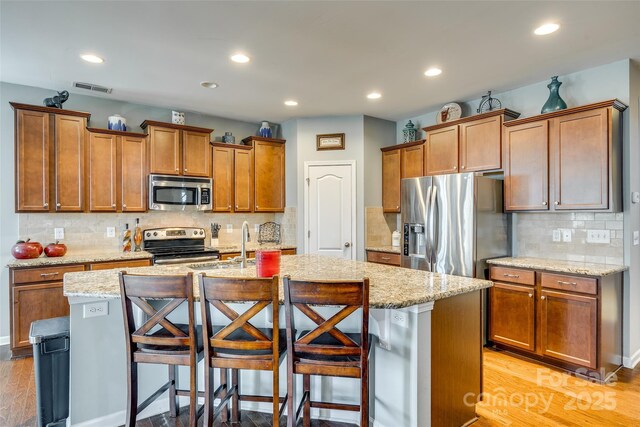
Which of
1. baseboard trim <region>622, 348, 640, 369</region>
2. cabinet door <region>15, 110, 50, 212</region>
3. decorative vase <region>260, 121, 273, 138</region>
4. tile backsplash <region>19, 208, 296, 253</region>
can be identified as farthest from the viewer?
decorative vase <region>260, 121, 273, 138</region>

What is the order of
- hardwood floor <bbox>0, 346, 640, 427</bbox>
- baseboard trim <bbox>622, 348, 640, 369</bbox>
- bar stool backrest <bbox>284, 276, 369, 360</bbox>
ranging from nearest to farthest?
1. bar stool backrest <bbox>284, 276, 369, 360</bbox>
2. hardwood floor <bbox>0, 346, 640, 427</bbox>
3. baseboard trim <bbox>622, 348, 640, 369</bbox>

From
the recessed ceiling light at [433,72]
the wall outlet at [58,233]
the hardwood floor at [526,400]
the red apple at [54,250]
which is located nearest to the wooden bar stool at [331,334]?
the hardwood floor at [526,400]

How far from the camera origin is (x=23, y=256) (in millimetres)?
3479

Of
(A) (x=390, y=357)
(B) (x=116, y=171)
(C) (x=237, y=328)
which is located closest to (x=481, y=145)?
(A) (x=390, y=357)

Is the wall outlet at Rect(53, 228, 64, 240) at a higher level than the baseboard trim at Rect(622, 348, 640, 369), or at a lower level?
higher

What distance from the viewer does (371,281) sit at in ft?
7.39

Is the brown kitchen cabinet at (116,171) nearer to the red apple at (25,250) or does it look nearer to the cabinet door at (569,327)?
the red apple at (25,250)

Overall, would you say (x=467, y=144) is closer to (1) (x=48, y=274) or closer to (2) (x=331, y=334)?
(2) (x=331, y=334)

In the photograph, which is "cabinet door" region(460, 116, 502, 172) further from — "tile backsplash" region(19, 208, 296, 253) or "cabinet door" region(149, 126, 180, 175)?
"cabinet door" region(149, 126, 180, 175)

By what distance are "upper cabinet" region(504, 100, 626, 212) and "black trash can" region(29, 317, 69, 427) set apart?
402 centimetres

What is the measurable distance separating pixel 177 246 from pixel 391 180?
307cm

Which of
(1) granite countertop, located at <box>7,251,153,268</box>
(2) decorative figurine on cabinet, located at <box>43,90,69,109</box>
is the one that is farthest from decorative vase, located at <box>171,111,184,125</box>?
(1) granite countertop, located at <box>7,251,153,268</box>

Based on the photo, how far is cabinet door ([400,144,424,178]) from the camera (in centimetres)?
474

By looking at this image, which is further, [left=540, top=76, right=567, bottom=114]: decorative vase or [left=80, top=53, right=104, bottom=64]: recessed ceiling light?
[left=540, top=76, right=567, bottom=114]: decorative vase
